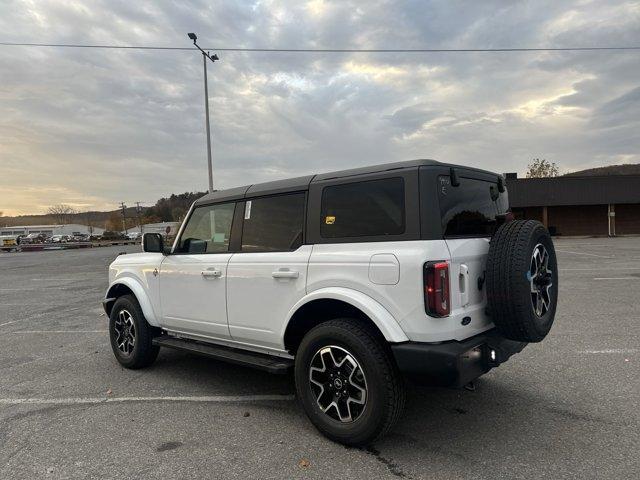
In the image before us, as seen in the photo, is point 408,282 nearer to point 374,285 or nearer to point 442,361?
point 374,285

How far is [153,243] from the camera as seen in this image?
4746mm

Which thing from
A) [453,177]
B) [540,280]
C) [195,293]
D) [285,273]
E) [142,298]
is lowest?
[142,298]

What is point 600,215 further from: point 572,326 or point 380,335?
point 380,335

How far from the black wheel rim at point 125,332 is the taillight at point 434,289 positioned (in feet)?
11.7

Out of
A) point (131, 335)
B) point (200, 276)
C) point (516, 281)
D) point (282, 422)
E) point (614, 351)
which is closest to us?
point (516, 281)

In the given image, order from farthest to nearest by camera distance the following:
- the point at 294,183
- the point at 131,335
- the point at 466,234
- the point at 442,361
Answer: the point at 131,335 < the point at 294,183 < the point at 466,234 < the point at 442,361

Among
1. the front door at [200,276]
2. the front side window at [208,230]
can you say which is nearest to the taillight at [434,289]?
the front door at [200,276]

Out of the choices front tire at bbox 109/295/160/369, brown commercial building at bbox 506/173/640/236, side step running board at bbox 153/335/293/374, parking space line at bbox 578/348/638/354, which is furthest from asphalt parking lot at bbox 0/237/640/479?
brown commercial building at bbox 506/173/640/236

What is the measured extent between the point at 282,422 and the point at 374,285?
1.49 metres

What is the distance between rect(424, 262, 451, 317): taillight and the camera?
9.61 ft

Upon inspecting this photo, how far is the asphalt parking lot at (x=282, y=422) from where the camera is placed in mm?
3021

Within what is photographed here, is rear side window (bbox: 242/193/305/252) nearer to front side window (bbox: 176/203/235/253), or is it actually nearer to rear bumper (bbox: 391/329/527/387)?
front side window (bbox: 176/203/235/253)

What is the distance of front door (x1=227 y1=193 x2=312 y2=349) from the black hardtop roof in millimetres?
73

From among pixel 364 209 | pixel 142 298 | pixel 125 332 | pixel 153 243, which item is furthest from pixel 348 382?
pixel 125 332
